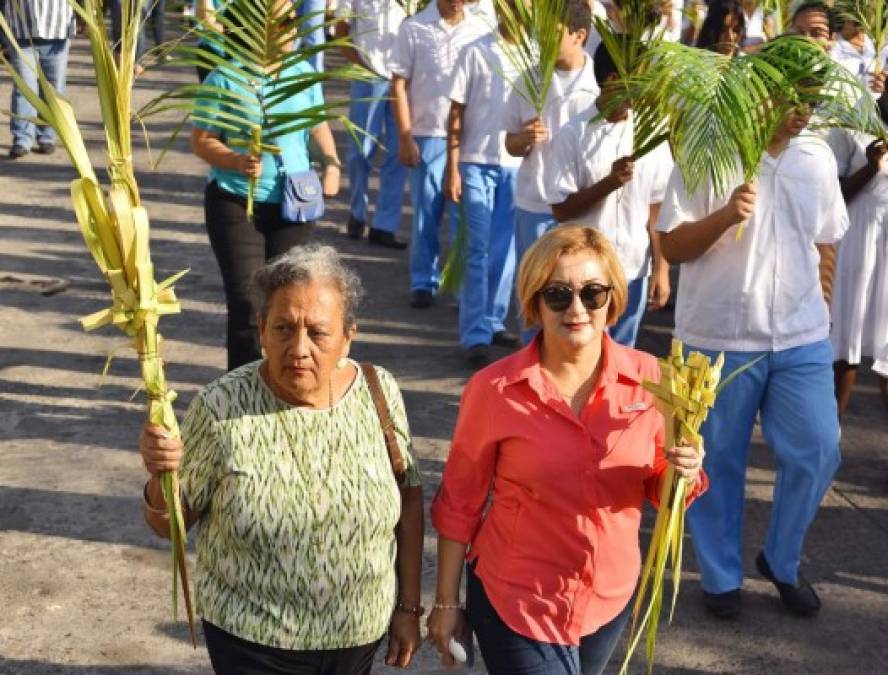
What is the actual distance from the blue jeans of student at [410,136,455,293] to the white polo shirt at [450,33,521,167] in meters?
0.72

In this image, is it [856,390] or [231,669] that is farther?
[856,390]

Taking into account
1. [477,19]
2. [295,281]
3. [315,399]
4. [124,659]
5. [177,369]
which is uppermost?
[477,19]

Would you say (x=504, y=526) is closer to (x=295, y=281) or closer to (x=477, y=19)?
(x=295, y=281)

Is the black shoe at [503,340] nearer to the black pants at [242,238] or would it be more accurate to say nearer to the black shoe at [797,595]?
the black pants at [242,238]

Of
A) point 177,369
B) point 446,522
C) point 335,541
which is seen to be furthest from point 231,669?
point 177,369

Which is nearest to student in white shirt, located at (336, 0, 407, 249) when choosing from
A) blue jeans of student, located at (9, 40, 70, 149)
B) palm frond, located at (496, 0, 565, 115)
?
blue jeans of student, located at (9, 40, 70, 149)

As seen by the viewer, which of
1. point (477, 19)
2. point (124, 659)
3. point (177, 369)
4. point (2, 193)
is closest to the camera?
point (124, 659)

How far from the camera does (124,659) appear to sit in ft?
18.5

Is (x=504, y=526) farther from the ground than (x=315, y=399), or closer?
closer

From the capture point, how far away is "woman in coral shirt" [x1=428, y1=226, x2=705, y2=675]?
13.3ft

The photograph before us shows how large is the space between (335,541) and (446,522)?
422mm

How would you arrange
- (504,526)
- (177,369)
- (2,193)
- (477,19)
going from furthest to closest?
(2,193) → (477,19) → (177,369) → (504,526)

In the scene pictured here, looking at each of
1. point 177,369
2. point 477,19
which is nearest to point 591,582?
point 177,369

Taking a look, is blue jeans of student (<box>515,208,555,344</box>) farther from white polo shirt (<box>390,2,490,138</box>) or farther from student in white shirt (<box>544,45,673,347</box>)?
white polo shirt (<box>390,2,490,138</box>)
